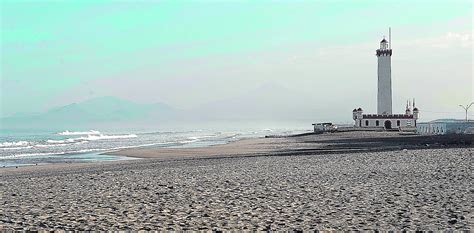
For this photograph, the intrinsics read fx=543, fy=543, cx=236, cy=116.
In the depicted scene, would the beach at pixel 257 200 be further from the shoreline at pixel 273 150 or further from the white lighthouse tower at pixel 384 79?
the white lighthouse tower at pixel 384 79

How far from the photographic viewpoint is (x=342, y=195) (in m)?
11.1

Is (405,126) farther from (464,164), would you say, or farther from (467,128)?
(464,164)

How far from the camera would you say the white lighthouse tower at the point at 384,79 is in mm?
73750

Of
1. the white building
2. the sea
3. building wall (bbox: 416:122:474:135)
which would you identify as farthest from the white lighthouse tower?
the sea

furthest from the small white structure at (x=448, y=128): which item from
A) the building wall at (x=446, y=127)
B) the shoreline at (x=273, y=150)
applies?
the shoreline at (x=273, y=150)

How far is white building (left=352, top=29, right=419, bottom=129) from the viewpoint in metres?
70.4

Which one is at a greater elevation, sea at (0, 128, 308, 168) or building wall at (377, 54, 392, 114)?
building wall at (377, 54, 392, 114)

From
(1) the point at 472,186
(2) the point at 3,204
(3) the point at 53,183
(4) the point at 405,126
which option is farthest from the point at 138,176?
(4) the point at 405,126

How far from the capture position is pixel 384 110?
73562mm

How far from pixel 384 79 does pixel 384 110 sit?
465cm

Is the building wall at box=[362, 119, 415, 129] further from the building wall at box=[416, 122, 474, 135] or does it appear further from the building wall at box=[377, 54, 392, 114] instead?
the building wall at box=[416, 122, 474, 135]

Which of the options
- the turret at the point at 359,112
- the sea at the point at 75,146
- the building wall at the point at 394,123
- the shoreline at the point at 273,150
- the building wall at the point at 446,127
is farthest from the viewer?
the turret at the point at 359,112

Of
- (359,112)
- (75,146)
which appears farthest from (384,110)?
(75,146)

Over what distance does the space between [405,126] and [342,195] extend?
204ft
